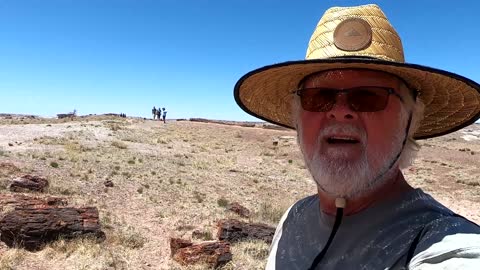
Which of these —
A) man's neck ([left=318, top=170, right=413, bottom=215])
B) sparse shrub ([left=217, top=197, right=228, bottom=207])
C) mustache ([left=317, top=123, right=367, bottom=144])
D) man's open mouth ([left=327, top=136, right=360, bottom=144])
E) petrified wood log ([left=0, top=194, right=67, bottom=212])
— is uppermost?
mustache ([left=317, top=123, right=367, bottom=144])

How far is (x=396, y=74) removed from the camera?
2.07 m

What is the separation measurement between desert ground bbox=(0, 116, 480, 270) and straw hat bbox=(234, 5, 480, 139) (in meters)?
6.56

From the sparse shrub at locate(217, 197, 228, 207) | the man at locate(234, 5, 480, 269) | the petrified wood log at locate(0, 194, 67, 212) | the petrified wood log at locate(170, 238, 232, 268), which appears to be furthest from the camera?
the sparse shrub at locate(217, 197, 228, 207)

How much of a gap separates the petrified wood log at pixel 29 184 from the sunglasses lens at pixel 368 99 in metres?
13.2

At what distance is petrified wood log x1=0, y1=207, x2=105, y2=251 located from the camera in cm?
883

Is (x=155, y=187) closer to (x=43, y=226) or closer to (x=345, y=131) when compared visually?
(x=43, y=226)

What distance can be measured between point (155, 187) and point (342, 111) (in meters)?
14.7

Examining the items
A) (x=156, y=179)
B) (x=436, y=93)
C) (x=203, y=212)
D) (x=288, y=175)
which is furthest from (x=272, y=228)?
(x=288, y=175)

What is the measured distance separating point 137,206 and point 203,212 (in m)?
2.07

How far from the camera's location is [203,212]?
43.6 feet

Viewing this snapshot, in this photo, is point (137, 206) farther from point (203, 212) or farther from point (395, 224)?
point (395, 224)

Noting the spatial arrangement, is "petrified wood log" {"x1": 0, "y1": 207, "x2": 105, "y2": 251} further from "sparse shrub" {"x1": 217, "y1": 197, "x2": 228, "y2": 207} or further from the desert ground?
"sparse shrub" {"x1": 217, "y1": 197, "x2": 228, "y2": 207}

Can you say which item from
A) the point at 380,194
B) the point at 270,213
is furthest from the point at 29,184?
the point at 380,194

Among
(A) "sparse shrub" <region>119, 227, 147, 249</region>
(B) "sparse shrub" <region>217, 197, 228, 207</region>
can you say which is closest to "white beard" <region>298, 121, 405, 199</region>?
(A) "sparse shrub" <region>119, 227, 147, 249</region>
